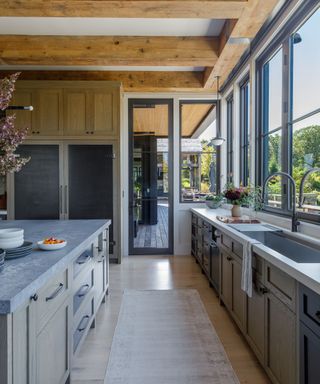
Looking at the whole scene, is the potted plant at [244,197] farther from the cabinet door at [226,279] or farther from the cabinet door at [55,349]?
the cabinet door at [55,349]

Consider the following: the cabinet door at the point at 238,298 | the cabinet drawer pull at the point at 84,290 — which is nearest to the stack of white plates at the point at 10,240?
the cabinet drawer pull at the point at 84,290

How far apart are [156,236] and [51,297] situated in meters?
3.96

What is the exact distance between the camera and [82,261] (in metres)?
2.09

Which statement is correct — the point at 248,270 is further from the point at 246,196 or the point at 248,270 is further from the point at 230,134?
the point at 230,134

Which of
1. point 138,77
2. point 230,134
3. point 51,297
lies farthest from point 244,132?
point 51,297

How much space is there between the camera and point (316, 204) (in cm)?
241

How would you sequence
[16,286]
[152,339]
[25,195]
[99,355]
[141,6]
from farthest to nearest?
[25,195] < [141,6] < [152,339] < [99,355] < [16,286]

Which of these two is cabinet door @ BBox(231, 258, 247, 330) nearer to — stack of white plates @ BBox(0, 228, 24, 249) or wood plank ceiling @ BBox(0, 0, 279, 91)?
stack of white plates @ BBox(0, 228, 24, 249)

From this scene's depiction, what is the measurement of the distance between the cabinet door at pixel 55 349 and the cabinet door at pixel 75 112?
3.19 metres

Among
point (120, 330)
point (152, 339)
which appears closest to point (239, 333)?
point (152, 339)

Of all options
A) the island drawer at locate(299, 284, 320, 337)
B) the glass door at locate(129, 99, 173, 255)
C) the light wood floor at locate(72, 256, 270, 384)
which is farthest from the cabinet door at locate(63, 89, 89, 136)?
the island drawer at locate(299, 284, 320, 337)

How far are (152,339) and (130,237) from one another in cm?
292

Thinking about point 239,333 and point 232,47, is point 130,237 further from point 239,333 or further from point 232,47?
point 232,47

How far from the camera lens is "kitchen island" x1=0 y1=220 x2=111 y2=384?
3.42 ft
